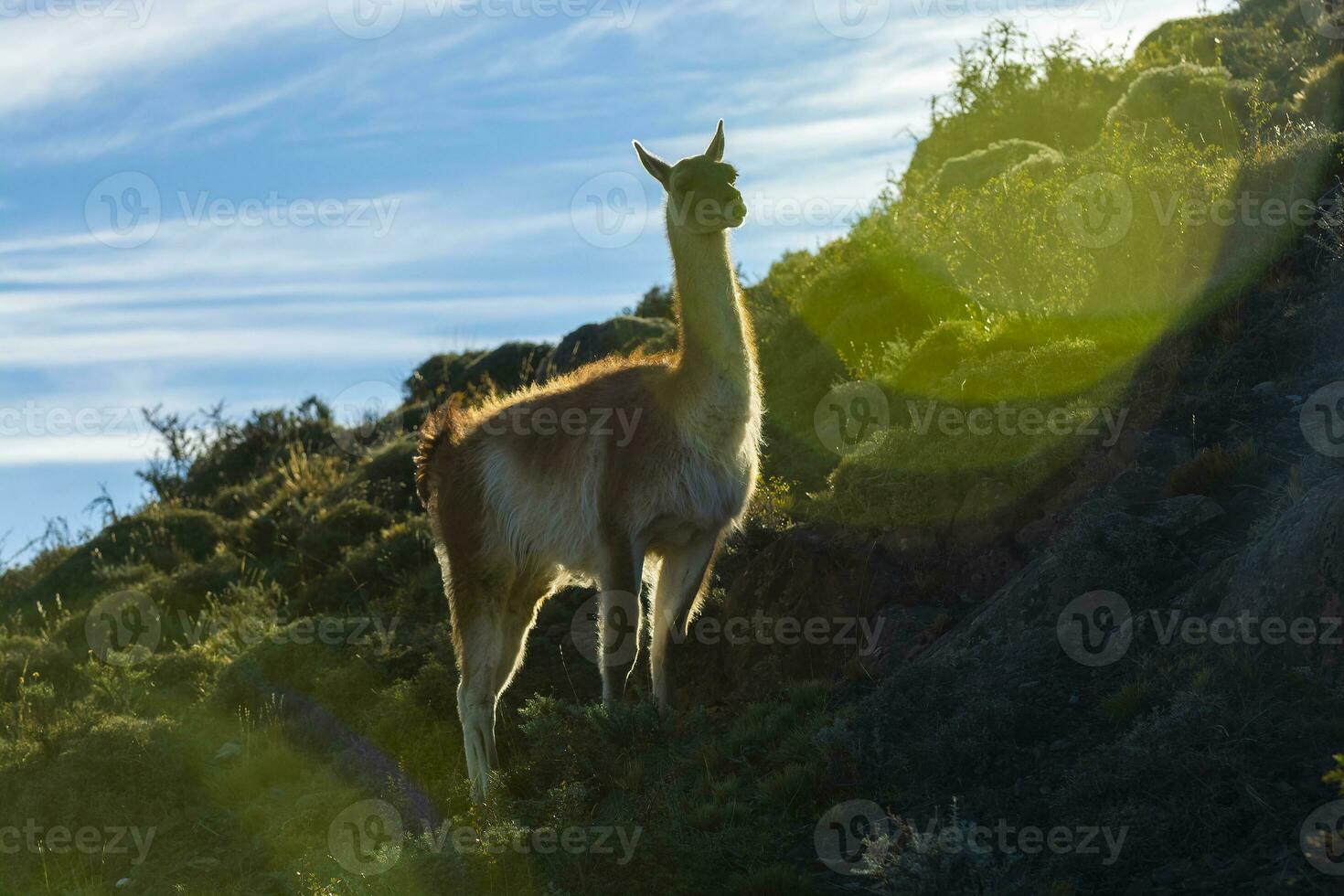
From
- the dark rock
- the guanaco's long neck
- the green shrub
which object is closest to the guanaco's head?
the guanaco's long neck

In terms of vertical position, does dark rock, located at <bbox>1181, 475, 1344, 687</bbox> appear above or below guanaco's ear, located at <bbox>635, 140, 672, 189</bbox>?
below

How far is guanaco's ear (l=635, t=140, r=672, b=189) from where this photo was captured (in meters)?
8.18

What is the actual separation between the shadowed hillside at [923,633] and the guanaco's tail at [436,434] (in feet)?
6.31

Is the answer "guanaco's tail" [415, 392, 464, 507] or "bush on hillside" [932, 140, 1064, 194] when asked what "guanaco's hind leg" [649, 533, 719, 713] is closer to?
"guanaco's tail" [415, 392, 464, 507]

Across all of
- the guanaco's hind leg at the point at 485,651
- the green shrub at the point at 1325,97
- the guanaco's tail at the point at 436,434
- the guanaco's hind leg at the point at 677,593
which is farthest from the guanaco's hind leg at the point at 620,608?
the green shrub at the point at 1325,97

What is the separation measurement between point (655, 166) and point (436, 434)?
2.53m

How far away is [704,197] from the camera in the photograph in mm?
7645

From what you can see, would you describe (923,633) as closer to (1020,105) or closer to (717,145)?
(717,145)

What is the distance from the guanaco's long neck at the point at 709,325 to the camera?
7.74m

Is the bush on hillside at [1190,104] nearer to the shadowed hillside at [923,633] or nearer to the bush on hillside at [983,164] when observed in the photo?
the shadowed hillside at [923,633]

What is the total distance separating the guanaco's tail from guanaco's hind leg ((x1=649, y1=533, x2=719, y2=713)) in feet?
6.45

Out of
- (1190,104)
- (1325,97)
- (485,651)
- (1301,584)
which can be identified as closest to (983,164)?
(1190,104)

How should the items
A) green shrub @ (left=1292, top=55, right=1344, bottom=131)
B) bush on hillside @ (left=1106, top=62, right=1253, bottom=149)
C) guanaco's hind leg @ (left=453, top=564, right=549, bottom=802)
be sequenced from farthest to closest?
bush on hillside @ (left=1106, top=62, right=1253, bottom=149)
green shrub @ (left=1292, top=55, right=1344, bottom=131)
guanaco's hind leg @ (left=453, top=564, right=549, bottom=802)

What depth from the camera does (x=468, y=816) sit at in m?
7.39
